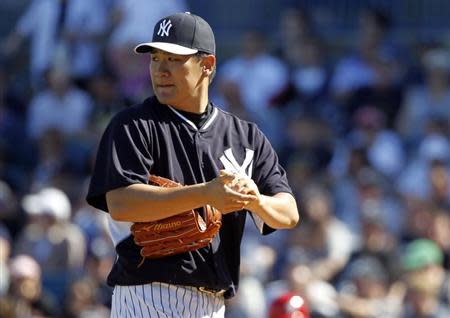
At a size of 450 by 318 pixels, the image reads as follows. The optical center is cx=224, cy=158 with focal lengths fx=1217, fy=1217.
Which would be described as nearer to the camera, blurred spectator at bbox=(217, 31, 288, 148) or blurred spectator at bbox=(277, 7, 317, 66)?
blurred spectator at bbox=(217, 31, 288, 148)

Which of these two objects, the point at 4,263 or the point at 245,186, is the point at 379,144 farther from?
the point at 245,186

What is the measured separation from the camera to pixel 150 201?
15.7 feet

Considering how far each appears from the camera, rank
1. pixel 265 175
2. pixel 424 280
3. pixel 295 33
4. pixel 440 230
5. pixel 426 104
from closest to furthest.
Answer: pixel 265 175
pixel 424 280
pixel 440 230
pixel 426 104
pixel 295 33

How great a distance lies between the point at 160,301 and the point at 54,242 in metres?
6.20

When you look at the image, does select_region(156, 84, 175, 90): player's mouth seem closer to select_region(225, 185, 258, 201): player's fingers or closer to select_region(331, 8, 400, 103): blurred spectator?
select_region(225, 185, 258, 201): player's fingers

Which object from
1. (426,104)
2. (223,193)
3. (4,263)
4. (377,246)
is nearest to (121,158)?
(223,193)

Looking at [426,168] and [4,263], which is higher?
[426,168]

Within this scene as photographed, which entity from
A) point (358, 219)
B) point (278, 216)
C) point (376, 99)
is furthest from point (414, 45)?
point (278, 216)

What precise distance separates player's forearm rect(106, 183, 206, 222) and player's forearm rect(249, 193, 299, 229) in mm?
268

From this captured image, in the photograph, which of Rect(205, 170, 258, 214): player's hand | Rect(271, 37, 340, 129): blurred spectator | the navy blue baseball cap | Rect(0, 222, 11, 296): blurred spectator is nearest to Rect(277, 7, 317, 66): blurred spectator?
Rect(271, 37, 340, 129): blurred spectator

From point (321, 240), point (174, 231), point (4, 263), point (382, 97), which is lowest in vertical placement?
point (4, 263)

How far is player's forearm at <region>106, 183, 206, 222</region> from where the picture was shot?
470 cm

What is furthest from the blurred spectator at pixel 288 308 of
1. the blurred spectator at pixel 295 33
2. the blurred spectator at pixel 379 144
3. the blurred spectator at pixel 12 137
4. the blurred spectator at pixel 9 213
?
the blurred spectator at pixel 12 137

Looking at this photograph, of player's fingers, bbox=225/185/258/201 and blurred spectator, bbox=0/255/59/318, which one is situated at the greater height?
player's fingers, bbox=225/185/258/201
